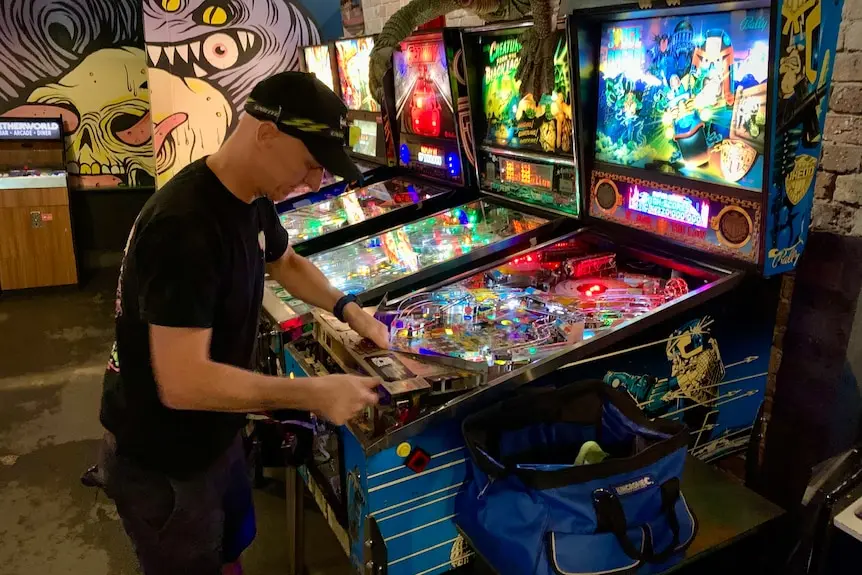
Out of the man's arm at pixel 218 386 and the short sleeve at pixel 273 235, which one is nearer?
the man's arm at pixel 218 386

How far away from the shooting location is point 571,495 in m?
1.45

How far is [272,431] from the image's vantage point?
2123 mm

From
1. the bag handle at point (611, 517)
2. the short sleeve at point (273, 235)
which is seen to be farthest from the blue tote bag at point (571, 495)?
the short sleeve at point (273, 235)

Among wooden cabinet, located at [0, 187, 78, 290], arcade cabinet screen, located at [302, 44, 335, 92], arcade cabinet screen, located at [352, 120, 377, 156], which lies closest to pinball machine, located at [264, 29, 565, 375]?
arcade cabinet screen, located at [352, 120, 377, 156]

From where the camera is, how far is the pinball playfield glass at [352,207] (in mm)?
3514

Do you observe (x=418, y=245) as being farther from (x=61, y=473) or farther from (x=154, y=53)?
(x=154, y=53)

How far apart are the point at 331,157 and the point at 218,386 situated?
545mm

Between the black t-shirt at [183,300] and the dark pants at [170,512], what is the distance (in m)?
0.04

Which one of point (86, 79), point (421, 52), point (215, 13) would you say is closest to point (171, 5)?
point (215, 13)

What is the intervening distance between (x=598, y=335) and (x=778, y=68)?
818 mm

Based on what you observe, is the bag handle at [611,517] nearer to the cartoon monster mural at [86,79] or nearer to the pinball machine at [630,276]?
the pinball machine at [630,276]

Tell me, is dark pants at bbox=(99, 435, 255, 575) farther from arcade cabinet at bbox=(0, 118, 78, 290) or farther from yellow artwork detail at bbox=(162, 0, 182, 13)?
arcade cabinet at bbox=(0, 118, 78, 290)

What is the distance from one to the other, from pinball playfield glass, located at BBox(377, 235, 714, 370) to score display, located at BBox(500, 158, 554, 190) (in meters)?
0.32

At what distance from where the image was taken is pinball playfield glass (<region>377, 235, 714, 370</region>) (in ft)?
6.42
